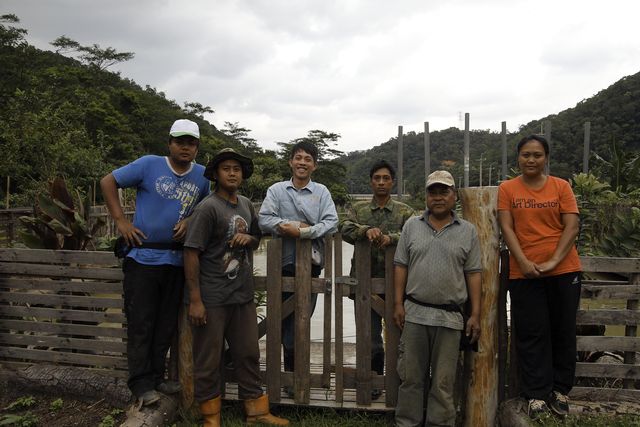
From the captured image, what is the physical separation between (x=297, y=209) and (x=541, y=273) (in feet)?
5.70

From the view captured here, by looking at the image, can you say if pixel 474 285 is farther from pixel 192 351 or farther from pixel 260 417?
pixel 192 351

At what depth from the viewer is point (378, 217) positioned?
3686mm

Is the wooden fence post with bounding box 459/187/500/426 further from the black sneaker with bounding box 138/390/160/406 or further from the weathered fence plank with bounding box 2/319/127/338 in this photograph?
the weathered fence plank with bounding box 2/319/127/338

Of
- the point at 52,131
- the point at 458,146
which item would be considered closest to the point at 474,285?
the point at 52,131

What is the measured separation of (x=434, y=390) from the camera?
3.09m

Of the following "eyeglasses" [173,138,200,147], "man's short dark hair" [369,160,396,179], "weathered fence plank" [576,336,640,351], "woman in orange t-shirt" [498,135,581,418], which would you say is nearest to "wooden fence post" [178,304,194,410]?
"eyeglasses" [173,138,200,147]

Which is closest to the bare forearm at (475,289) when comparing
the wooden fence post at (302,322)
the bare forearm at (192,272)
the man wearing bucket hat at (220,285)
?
the wooden fence post at (302,322)

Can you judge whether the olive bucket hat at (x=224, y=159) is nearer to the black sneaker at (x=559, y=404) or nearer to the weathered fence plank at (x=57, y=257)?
the weathered fence plank at (x=57, y=257)

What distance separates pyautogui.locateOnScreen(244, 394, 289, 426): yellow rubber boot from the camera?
346 centimetres

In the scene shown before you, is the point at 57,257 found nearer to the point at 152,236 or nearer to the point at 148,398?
the point at 152,236

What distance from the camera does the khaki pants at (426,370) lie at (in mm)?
3070

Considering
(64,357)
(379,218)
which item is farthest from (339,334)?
(64,357)

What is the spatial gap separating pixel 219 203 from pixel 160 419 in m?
1.61

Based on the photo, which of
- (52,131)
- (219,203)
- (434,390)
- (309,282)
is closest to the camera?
(434,390)
